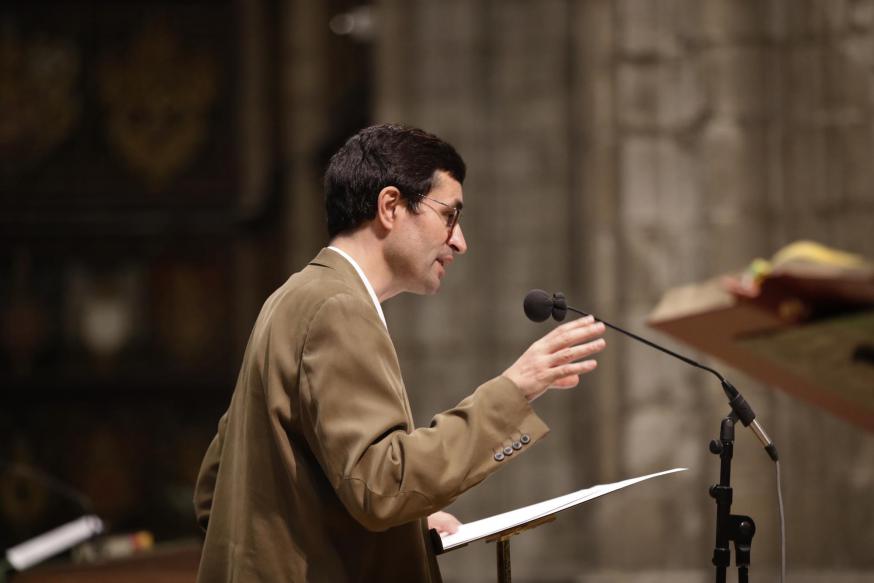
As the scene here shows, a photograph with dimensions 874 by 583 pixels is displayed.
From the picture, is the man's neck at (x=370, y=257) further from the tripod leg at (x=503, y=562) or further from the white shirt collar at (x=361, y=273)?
the tripod leg at (x=503, y=562)

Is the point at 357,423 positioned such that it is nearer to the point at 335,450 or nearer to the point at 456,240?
the point at 335,450

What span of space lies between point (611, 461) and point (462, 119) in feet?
6.40

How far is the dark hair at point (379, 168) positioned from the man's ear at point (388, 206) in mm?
12

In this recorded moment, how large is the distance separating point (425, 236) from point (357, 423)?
50 cm

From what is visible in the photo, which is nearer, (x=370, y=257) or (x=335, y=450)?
(x=335, y=450)

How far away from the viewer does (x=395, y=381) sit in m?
2.26

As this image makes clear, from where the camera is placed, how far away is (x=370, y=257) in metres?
2.49

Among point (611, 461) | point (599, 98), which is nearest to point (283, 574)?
point (611, 461)

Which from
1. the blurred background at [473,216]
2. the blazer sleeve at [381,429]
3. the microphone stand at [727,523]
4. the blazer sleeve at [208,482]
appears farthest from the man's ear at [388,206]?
the blurred background at [473,216]

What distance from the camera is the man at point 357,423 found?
2.15 meters

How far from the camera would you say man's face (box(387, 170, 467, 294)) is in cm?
249

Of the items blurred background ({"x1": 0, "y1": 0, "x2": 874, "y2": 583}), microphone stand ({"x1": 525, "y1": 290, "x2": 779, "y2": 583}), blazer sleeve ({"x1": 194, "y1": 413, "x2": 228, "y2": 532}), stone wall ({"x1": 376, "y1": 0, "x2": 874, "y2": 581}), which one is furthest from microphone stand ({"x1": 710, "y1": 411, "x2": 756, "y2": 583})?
stone wall ({"x1": 376, "y1": 0, "x2": 874, "y2": 581})

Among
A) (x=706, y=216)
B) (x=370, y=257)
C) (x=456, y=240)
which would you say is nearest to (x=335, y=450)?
(x=370, y=257)

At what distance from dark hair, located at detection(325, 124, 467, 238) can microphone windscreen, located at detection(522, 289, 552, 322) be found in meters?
0.28
